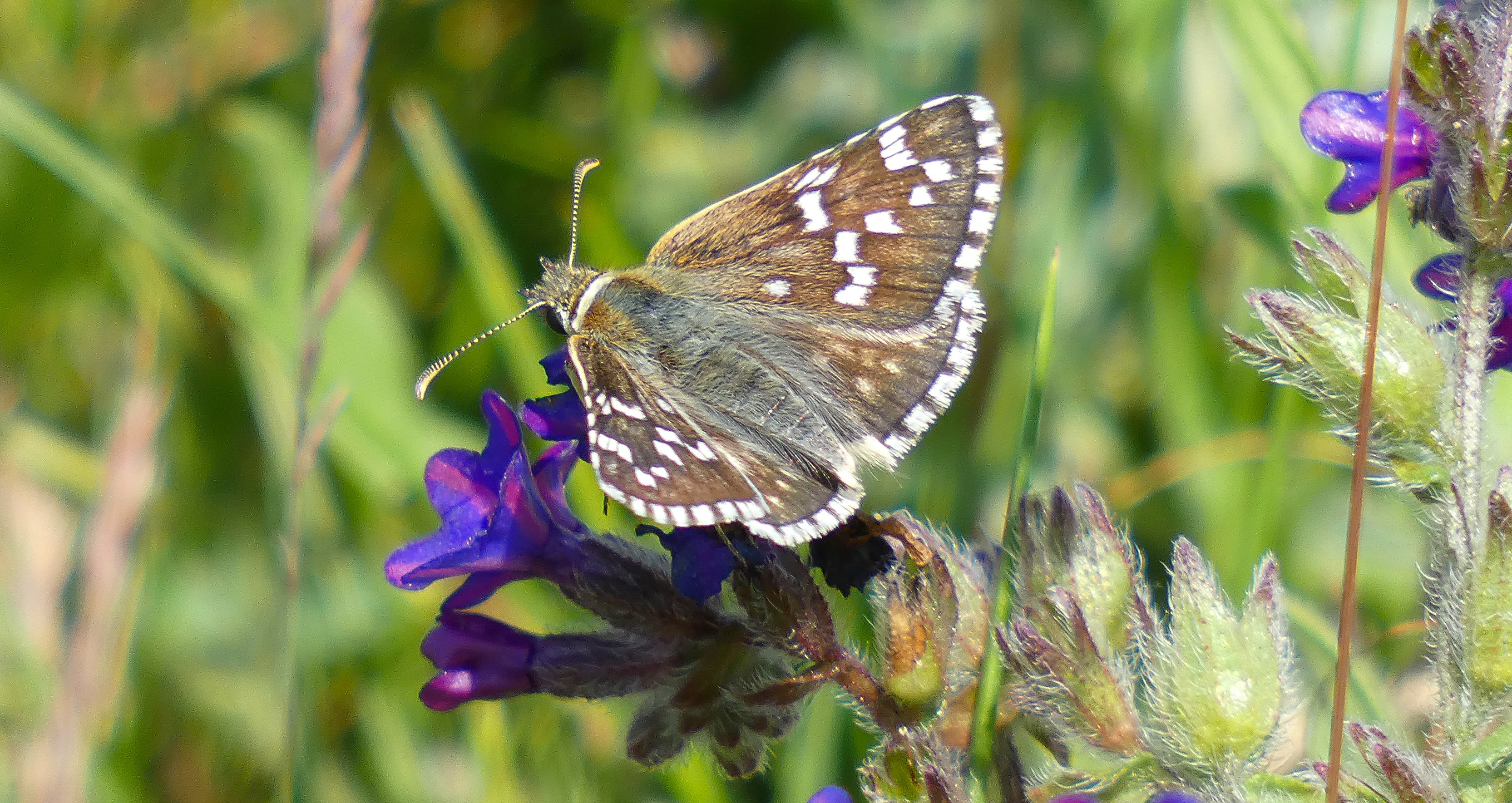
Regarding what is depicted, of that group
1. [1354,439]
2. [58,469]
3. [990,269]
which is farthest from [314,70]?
[1354,439]

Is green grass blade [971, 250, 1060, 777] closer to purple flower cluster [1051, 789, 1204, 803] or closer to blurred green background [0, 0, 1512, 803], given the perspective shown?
purple flower cluster [1051, 789, 1204, 803]

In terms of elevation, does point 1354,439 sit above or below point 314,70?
below

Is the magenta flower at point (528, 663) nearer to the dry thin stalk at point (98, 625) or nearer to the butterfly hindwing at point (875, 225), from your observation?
the butterfly hindwing at point (875, 225)

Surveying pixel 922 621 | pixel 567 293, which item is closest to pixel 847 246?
pixel 567 293

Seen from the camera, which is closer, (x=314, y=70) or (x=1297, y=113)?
(x=1297, y=113)

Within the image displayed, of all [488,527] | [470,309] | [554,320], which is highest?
[470,309]

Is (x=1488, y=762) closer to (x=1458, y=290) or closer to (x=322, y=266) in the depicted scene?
(x=1458, y=290)

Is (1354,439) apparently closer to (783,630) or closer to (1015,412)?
(783,630)
